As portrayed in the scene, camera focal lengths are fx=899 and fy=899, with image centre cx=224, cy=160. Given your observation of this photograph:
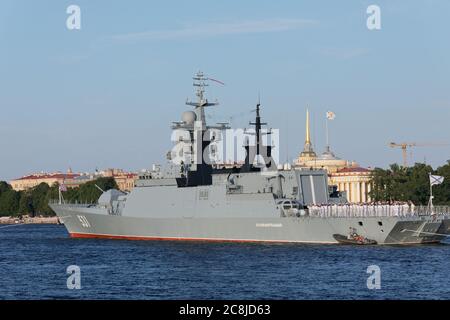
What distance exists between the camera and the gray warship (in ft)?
149

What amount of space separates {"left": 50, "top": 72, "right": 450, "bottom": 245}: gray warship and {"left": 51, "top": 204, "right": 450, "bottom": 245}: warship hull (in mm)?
50

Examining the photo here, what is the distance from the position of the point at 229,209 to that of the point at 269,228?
316 centimetres

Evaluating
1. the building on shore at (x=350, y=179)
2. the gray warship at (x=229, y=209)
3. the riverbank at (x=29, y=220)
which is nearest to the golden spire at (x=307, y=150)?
the building on shore at (x=350, y=179)

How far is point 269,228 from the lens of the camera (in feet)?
158

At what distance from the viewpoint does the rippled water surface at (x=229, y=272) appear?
28.1 metres

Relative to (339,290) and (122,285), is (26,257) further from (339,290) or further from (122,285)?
(339,290)

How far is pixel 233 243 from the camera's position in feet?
161

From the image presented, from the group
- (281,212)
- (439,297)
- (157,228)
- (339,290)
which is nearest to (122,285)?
(339,290)

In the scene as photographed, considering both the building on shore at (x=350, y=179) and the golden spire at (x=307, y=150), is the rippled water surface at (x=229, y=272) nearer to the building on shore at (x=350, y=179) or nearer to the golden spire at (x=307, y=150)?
the building on shore at (x=350, y=179)

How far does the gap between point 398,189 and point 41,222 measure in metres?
70.1

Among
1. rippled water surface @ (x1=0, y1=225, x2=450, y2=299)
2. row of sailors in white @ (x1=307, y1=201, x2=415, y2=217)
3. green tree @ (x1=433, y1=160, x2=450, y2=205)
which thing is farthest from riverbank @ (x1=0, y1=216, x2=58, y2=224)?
row of sailors in white @ (x1=307, y1=201, x2=415, y2=217)

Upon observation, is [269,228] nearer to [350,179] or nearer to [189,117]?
[189,117]

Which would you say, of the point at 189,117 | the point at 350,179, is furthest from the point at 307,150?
the point at 189,117

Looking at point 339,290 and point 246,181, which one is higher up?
point 246,181
